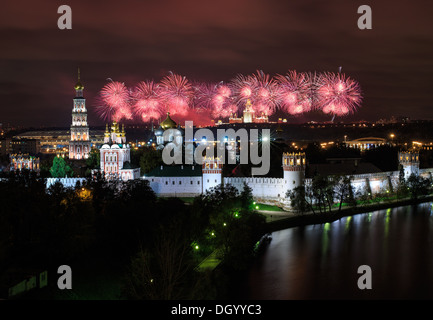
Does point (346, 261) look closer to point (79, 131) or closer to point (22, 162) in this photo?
point (22, 162)

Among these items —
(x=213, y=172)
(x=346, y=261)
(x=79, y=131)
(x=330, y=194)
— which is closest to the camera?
(x=346, y=261)

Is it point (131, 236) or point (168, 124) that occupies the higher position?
point (168, 124)

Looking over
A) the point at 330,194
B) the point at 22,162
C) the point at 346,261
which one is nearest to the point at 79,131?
the point at 22,162

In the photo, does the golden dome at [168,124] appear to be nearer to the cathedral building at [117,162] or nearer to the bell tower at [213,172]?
→ the cathedral building at [117,162]

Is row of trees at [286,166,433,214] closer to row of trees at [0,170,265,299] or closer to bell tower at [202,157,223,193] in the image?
bell tower at [202,157,223,193]

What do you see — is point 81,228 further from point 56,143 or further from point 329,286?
point 56,143

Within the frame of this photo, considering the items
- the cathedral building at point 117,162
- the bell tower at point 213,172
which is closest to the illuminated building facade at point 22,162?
the cathedral building at point 117,162

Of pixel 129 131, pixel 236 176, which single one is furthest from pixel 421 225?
pixel 129 131
